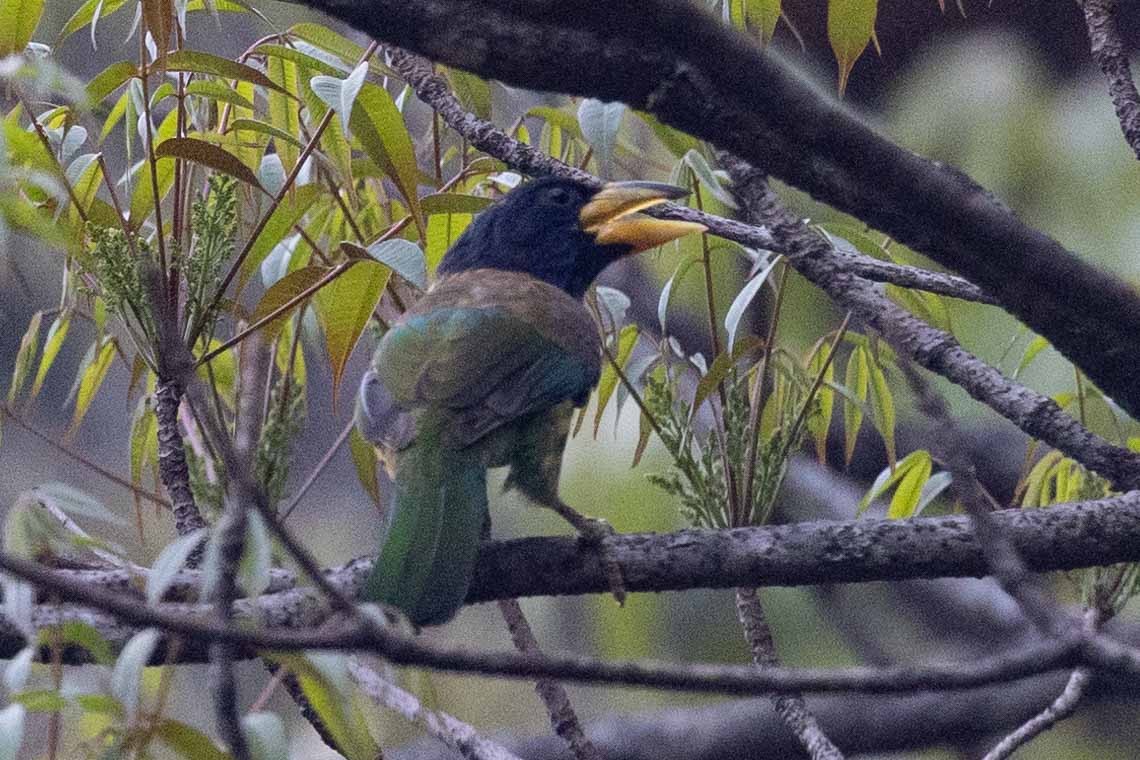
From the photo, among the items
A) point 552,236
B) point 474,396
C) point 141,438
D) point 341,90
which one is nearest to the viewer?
point 341,90

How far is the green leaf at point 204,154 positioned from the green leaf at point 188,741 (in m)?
1.08

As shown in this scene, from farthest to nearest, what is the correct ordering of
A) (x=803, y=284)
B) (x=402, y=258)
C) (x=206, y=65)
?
(x=803, y=284)
(x=206, y=65)
(x=402, y=258)

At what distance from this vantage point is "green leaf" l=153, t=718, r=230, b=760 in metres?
1.65

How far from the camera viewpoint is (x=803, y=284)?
4.88 meters

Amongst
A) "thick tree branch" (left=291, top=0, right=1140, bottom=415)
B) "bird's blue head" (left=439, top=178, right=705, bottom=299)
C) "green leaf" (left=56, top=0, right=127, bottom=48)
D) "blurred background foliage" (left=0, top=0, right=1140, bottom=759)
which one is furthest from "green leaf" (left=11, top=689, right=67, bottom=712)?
"blurred background foliage" (left=0, top=0, right=1140, bottom=759)

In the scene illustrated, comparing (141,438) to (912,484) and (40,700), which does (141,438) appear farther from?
(912,484)

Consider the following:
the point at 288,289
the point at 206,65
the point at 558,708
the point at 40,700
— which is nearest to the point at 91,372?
the point at 288,289

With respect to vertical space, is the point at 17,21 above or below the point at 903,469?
above

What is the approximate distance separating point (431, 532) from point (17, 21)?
1.10m

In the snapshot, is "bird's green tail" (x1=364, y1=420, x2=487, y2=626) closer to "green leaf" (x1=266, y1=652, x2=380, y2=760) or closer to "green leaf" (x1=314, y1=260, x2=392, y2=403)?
"green leaf" (x1=314, y1=260, x2=392, y2=403)

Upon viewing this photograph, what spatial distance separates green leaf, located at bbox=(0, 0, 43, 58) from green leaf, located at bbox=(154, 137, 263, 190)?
277 mm

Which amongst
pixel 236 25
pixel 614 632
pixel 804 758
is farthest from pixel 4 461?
pixel 804 758

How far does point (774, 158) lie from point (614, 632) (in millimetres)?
3901

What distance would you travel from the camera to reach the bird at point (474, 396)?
245 cm
